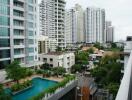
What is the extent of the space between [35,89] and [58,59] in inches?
400

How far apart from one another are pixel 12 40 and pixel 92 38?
45747mm

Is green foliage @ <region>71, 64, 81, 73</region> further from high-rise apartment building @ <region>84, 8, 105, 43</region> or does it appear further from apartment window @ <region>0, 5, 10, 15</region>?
high-rise apartment building @ <region>84, 8, 105, 43</region>

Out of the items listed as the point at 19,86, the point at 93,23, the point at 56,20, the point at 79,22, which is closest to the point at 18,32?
the point at 19,86

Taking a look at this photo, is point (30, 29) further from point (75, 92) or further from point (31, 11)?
point (75, 92)

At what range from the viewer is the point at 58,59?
74.2 feet

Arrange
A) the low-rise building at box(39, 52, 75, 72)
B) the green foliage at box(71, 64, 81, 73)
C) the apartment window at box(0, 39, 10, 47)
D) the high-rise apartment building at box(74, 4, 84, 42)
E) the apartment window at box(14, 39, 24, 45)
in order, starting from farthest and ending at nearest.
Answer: the high-rise apartment building at box(74, 4, 84, 42)
the green foliage at box(71, 64, 81, 73)
the low-rise building at box(39, 52, 75, 72)
the apartment window at box(14, 39, 24, 45)
the apartment window at box(0, 39, 10, 47)

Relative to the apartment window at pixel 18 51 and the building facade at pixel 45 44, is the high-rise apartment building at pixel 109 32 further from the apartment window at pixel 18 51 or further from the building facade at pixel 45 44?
the apartment window at pixel 18 51

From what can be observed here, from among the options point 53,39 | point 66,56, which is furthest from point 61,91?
point 53,39

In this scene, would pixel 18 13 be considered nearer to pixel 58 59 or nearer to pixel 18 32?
pixel 18 32

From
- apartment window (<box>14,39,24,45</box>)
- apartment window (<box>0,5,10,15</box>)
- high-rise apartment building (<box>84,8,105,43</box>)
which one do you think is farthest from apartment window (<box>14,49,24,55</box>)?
high-rise apartment building (<box>84,8,105,43</box>)

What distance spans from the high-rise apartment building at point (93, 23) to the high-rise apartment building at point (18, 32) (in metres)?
39.7

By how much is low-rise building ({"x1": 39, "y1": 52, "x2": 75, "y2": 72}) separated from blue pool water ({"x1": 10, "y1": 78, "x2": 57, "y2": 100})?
7.86 meters

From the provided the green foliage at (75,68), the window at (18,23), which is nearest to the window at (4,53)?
the window at (18,23)

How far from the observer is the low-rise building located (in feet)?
74.4
